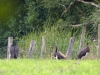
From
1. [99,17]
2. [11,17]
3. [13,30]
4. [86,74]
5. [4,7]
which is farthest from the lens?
[99,17]

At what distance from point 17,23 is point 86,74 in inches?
270

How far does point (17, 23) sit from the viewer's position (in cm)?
144

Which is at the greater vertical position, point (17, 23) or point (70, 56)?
point (17, 23)

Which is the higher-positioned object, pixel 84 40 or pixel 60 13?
pixel 60 13

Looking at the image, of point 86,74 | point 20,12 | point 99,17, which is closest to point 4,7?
point 20,12

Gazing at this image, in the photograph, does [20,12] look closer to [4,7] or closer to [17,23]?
[17,23]

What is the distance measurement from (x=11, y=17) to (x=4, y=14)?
77mm

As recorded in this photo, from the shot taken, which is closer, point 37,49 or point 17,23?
point 17,23

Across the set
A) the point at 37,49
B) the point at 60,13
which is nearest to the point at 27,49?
the point at 37,49

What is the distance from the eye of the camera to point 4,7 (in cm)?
123

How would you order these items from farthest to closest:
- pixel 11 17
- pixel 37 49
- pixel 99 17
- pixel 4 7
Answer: pixel 37 49 → pixel 99 17 → pixel 11 17 → pixel 4 7

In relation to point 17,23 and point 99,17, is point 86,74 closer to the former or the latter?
point 99,17

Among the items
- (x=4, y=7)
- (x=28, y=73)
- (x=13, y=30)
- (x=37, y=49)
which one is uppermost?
(x=4, y=7)

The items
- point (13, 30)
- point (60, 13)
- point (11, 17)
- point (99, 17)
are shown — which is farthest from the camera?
point (99, 17)
